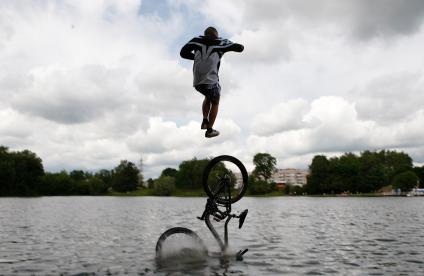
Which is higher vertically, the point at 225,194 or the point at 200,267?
the point at 225,194

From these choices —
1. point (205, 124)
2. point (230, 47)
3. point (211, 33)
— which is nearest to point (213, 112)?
point (205, 124)

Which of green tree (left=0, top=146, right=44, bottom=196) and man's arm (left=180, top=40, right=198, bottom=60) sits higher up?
green tree (left=0, top=146, right=44, bottom=196)

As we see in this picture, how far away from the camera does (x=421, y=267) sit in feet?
58.7

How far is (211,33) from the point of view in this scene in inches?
477

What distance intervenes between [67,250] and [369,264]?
48.1ft

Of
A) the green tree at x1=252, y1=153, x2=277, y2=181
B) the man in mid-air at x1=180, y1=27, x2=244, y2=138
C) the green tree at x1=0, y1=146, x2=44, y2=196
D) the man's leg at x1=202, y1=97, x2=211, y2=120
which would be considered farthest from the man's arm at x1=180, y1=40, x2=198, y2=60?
the green tree at x1=0, y1=146, x2=44, y2=196

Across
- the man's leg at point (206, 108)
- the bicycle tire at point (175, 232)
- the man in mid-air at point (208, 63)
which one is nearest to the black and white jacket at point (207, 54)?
the man in mid-air at point (208, 63)

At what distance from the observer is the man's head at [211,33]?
12109mm

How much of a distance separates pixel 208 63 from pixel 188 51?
738 millimetres

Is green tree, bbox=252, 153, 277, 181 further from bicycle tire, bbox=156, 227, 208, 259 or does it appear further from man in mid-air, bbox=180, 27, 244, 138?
man in mid-air, bbox=180, 27, 244, 138

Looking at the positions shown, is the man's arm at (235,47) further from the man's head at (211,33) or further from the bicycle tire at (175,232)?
the bicycle tire at (175,232)

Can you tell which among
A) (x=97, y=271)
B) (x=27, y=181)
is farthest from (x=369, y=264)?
(x=27, y=181)

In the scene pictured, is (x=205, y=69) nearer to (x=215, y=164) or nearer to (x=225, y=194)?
(x=215, y=164)

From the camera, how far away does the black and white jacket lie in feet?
38.8
